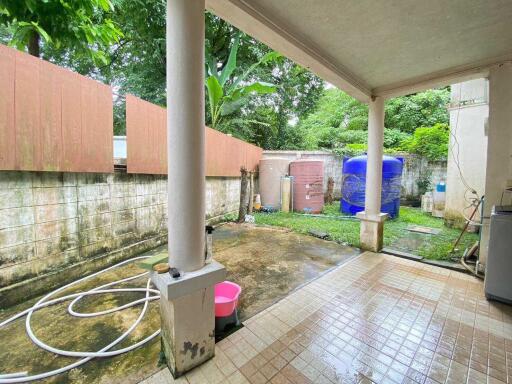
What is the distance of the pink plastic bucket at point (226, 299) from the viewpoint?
1893 millimetres

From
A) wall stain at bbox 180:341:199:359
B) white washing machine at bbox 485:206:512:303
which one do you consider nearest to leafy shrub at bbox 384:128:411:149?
white washing machine at bbox 485:206:512:303

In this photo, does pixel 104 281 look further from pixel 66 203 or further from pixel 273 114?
pixel 273 114

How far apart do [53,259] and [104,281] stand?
0.59 meters

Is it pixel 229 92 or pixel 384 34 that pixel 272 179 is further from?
pixel 384 34

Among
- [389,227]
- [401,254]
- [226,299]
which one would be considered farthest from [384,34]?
[389,227]

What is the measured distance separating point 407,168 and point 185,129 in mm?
8610

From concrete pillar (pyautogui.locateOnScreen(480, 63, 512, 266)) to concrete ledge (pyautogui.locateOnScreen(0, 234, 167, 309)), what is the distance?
481 centimetres

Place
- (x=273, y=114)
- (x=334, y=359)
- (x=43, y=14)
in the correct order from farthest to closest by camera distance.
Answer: (x=273, y=114), (x=43, y=14), (x=334, y=359)

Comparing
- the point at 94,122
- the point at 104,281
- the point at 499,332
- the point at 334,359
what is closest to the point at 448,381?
the point at 334,359

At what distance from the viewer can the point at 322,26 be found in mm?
2199

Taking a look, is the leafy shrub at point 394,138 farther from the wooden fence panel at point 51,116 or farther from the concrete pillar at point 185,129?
the wooden fence panel at point 51,116

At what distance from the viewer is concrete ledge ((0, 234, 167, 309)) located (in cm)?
225

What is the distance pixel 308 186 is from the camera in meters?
7.10

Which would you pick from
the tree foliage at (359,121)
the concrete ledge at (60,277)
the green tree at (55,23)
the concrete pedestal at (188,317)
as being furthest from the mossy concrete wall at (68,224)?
the tree foliage at (359,121)
